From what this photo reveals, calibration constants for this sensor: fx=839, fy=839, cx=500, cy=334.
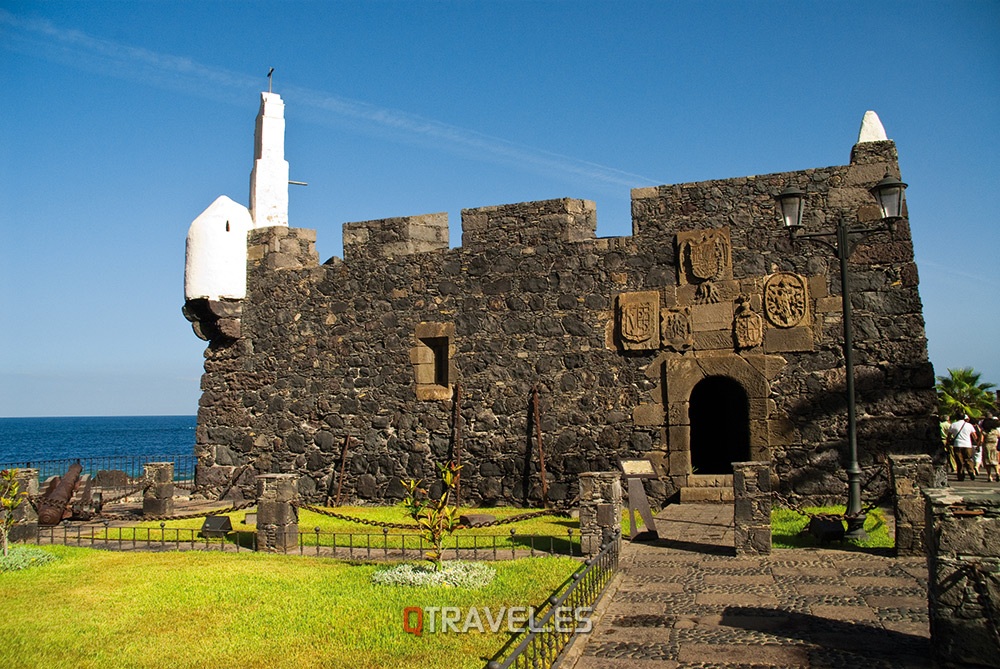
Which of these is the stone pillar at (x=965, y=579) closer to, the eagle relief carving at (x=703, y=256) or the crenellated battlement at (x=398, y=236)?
the eagle relief carving at (x=703, y=256)

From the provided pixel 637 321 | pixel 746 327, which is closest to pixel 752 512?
pixel 746 327

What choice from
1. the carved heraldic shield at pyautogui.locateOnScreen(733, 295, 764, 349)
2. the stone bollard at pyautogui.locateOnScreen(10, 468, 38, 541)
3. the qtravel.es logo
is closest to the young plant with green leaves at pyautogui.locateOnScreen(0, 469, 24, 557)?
the stone bollard at pyautogui.locateOnScreen(10, 468, 38, 541)

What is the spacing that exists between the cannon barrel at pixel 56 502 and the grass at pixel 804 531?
1043cm

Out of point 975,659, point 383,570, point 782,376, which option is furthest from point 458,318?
point 975,659

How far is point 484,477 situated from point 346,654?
7734 millimetres

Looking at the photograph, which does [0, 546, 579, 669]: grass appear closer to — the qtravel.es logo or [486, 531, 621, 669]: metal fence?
the qtravel.es logo

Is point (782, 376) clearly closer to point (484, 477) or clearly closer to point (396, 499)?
point (484, 477)

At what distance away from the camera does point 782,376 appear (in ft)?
38.5

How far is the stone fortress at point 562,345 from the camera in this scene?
11.5 m

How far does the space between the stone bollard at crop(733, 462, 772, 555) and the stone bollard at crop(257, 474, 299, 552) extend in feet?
16.8

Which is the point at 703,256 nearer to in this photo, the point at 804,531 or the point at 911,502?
the point at 804,531

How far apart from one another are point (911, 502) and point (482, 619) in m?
4.55

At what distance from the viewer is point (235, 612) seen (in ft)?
22.8

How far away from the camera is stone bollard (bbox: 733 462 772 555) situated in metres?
8.40
